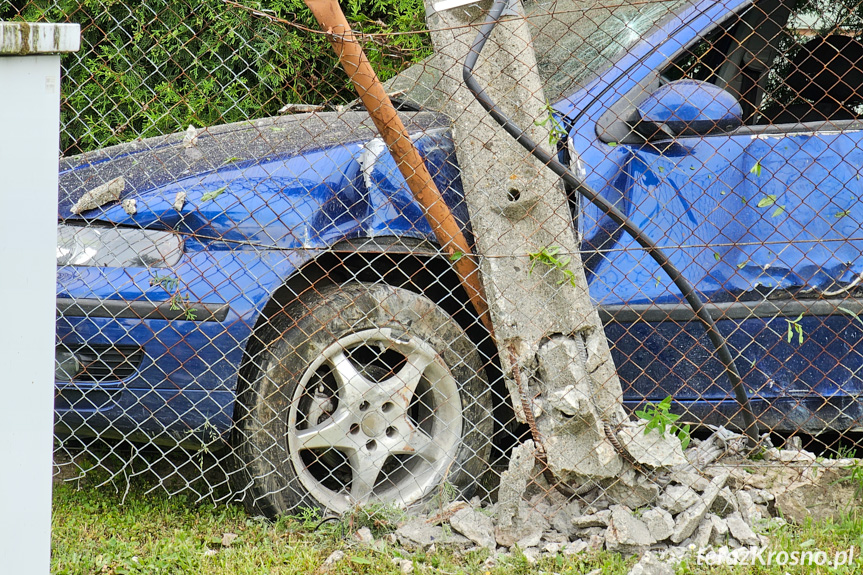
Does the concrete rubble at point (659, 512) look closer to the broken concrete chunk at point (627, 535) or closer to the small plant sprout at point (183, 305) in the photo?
the broken concrete chunk at point (627, 535)

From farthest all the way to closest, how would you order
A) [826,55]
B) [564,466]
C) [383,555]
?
[826,55], [564,466], [383,555]

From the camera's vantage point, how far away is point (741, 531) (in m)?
2.54

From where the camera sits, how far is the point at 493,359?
9.51 ft

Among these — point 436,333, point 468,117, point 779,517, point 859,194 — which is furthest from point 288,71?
point 779,517

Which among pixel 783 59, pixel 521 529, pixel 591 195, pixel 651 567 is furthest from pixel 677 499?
pixel 783 59

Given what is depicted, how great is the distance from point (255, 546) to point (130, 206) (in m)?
1.18

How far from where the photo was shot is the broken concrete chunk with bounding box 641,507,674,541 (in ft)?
8.25

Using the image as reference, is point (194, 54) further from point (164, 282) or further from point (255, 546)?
point (255, 546)

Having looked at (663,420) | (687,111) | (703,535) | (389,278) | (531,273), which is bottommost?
(703,535)

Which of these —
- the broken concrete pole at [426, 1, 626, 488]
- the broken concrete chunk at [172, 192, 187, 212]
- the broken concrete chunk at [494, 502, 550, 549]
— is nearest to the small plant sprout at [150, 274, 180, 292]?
the broken concrete chunk at [172, 192, 187, 212]

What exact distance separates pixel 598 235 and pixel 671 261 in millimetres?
268

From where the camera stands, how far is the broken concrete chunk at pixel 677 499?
2.60m

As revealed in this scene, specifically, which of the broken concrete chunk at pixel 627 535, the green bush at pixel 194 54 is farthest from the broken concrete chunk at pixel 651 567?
the green bush at pixel 194 54

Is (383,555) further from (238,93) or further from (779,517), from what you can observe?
(238,93)
